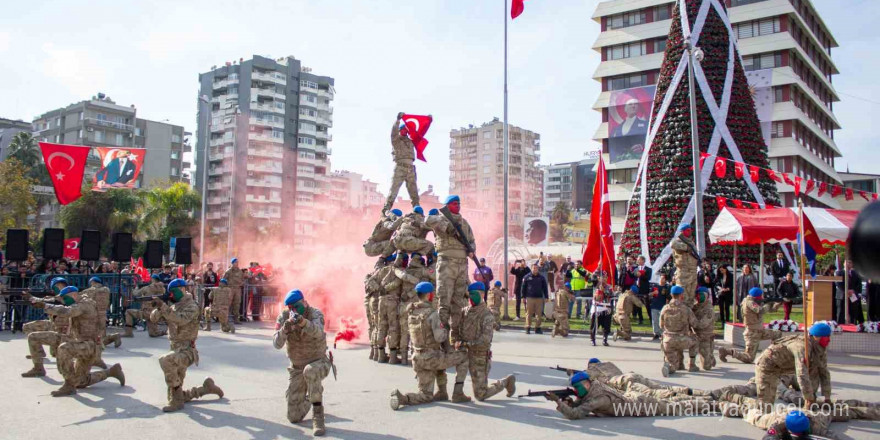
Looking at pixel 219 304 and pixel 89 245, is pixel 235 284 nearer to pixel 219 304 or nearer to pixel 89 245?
pixel 219 304

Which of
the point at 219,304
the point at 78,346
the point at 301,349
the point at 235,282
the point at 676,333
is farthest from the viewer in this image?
the point at 235,282

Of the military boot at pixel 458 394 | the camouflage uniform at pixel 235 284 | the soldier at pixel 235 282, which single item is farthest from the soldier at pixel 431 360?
the soldier at pixel 235 282

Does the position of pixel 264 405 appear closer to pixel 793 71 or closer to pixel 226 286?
pixel 226 286

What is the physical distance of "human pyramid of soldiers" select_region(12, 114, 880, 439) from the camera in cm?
711

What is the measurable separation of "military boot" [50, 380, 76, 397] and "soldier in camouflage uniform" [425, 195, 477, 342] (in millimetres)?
5375

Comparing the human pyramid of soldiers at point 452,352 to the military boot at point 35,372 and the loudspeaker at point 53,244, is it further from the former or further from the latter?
the loudspeaker at point 53,244

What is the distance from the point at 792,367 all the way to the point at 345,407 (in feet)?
17.8

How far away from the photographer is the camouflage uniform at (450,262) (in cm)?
989

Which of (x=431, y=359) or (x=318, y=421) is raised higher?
(x=431, y=359)

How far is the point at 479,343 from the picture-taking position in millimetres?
8250

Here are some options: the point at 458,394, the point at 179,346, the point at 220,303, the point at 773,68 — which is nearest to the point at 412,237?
the point at 458,394

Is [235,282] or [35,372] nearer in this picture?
[35,372]

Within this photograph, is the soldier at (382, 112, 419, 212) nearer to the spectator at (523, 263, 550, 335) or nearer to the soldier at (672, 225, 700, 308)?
the spectator at (523, 263, 550, 335)

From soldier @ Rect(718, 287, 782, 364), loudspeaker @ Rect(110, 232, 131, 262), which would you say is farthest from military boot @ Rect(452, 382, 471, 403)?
loudspeaker @ Rect(110, 232, 131, 262)
